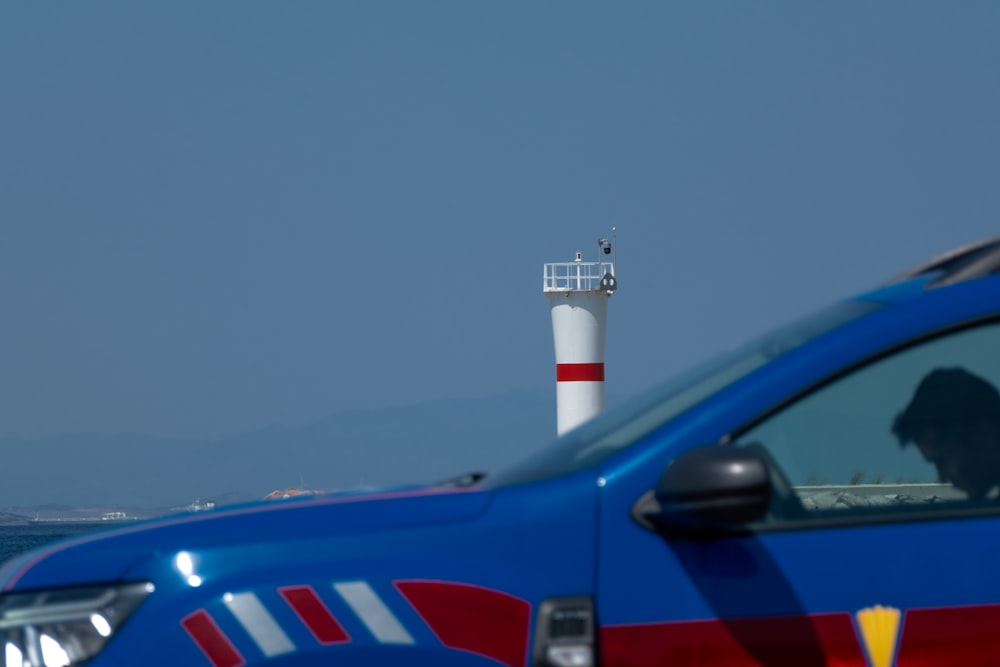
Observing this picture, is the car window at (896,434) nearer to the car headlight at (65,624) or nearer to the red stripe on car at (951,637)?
the red stripe on car at (951,637)

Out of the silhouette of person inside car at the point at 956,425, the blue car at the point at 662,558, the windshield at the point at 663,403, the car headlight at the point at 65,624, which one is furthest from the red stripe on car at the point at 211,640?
the silhouette of person inside car at the point at 956,425

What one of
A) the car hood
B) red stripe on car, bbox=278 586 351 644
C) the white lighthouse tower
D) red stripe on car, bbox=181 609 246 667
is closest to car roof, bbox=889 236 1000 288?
the car hood

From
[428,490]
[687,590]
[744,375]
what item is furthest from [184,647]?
[744,375]

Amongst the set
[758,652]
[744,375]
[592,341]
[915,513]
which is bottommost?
[758,652]

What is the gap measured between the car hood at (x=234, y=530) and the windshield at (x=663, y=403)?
196 mm

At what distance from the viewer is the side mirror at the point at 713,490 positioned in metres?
2.50

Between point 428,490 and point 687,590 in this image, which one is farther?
point 428,490

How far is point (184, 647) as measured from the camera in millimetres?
2602

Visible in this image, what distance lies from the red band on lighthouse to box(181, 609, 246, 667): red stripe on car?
2781 centimetres

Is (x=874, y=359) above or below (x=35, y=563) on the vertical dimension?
above

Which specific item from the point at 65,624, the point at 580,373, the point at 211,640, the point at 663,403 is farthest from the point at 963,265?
the point at 580,373

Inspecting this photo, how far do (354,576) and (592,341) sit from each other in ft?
95.9

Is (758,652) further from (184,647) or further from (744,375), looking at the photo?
(184,647)

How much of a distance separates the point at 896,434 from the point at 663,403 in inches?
19.6
